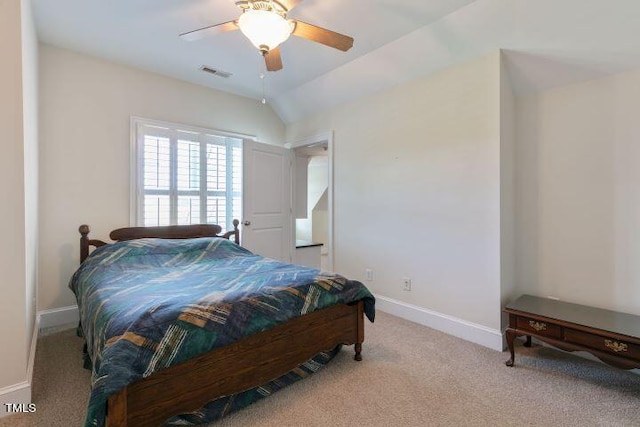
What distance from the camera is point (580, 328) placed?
1.95 m

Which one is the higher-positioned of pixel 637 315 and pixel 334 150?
pixel 334 150

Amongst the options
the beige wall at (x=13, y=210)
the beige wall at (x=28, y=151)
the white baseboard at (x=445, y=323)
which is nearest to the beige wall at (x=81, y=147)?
the beige wall at (x=28, y=151)

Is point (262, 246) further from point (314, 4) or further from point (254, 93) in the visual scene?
point (314, 4)

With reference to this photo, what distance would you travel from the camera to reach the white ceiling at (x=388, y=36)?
7.02 feet

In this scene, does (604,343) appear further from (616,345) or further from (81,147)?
(81,147)

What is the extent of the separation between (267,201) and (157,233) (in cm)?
143

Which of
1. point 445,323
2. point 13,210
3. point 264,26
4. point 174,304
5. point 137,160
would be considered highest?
point 264,26

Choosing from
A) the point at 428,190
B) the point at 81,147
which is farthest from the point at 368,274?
the point at 81,147

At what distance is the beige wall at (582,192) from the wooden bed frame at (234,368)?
1.71m

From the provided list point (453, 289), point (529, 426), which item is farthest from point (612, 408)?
point (453, 289)

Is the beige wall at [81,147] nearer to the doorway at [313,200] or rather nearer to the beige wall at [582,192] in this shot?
the doorway at [313,200]

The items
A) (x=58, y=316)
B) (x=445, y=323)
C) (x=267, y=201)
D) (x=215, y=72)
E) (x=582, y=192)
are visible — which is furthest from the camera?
(x=267, y=201)

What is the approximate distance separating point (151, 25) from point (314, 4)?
143 centimetres

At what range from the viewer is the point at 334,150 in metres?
3.94
